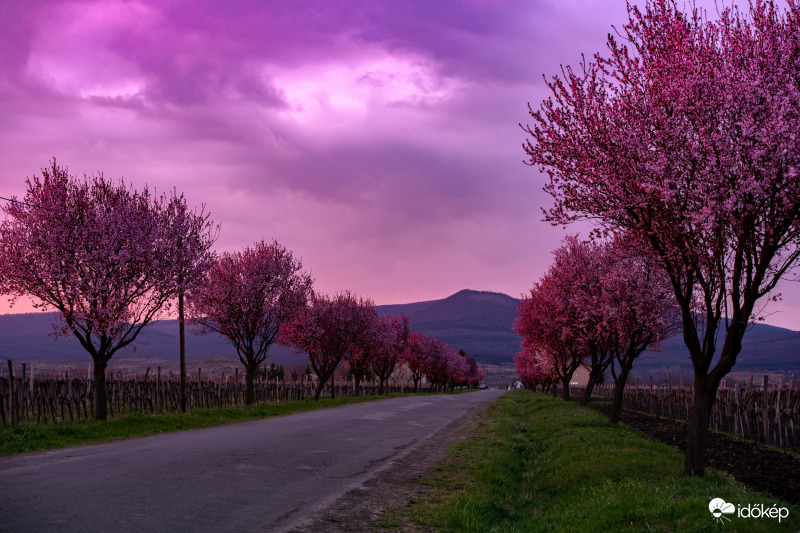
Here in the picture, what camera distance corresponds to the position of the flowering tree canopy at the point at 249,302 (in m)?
41.3

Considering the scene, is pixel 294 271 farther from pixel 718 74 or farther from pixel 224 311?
pixel 718 74

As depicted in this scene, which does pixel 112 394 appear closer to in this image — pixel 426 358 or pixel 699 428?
pixel 699 428

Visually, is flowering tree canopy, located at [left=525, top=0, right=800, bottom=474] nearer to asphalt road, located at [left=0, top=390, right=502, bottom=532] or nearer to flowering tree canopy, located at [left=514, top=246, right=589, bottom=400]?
asphalt road, located at [left=0, top=390, right=502, bottom=532]

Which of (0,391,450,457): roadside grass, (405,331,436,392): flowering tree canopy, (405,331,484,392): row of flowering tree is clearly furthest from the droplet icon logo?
(405,331,484,392): row of flowering tree

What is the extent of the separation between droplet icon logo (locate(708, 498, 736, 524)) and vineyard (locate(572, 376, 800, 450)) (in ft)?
81.8

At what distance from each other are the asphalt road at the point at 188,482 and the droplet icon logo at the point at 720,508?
5.97m

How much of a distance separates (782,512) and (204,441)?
50.6 ft

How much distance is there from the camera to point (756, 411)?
1313 inches

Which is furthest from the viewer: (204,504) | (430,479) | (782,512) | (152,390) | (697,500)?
(152,390)

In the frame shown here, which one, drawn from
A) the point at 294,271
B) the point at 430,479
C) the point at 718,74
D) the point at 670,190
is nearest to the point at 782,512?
the point at 670,190

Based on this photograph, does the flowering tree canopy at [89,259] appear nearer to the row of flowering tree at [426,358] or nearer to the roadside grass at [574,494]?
the roadside grass at [574,494]

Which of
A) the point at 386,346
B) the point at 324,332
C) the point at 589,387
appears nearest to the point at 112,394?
the point at 324,332

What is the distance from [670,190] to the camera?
12703 millimetres

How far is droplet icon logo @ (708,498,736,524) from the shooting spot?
814 cm
